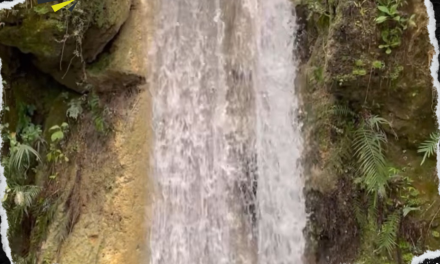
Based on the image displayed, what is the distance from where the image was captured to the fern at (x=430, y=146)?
374cm

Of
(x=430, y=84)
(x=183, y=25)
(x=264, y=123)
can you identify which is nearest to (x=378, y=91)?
(x=430, y=84)

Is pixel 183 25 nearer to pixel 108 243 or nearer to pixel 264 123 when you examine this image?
pixel 264 123

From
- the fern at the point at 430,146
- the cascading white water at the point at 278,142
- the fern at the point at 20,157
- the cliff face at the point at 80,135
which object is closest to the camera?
the fern at the point at 430,146

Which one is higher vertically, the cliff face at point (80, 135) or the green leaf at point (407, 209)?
the cliff face at point (80, 135)

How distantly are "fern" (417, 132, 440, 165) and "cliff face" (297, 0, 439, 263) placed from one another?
0.14ft

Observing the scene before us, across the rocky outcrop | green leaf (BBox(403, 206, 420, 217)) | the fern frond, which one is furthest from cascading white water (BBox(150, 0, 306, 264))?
green leaf (BBox(403, 206, 420, 217))

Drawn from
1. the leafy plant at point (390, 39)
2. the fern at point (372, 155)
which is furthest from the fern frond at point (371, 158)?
the leafy plant at point (390, 39)

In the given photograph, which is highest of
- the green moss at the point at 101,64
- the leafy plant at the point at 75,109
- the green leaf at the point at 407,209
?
the green moss at the point at 101,64

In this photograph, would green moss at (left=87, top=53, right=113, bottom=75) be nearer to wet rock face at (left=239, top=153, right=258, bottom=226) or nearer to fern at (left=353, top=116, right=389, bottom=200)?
wet rock face at (left=239, top=153, right=258, bottom=226)

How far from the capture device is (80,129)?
16.2 feet

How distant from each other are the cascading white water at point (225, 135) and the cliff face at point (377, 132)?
22.3 inches

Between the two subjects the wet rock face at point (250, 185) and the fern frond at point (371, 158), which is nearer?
the fern frond at point (371, 158)

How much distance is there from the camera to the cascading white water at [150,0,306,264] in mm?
4734

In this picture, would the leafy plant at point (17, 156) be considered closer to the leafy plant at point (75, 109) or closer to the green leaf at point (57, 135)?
the green leaf at point (57, 135)
